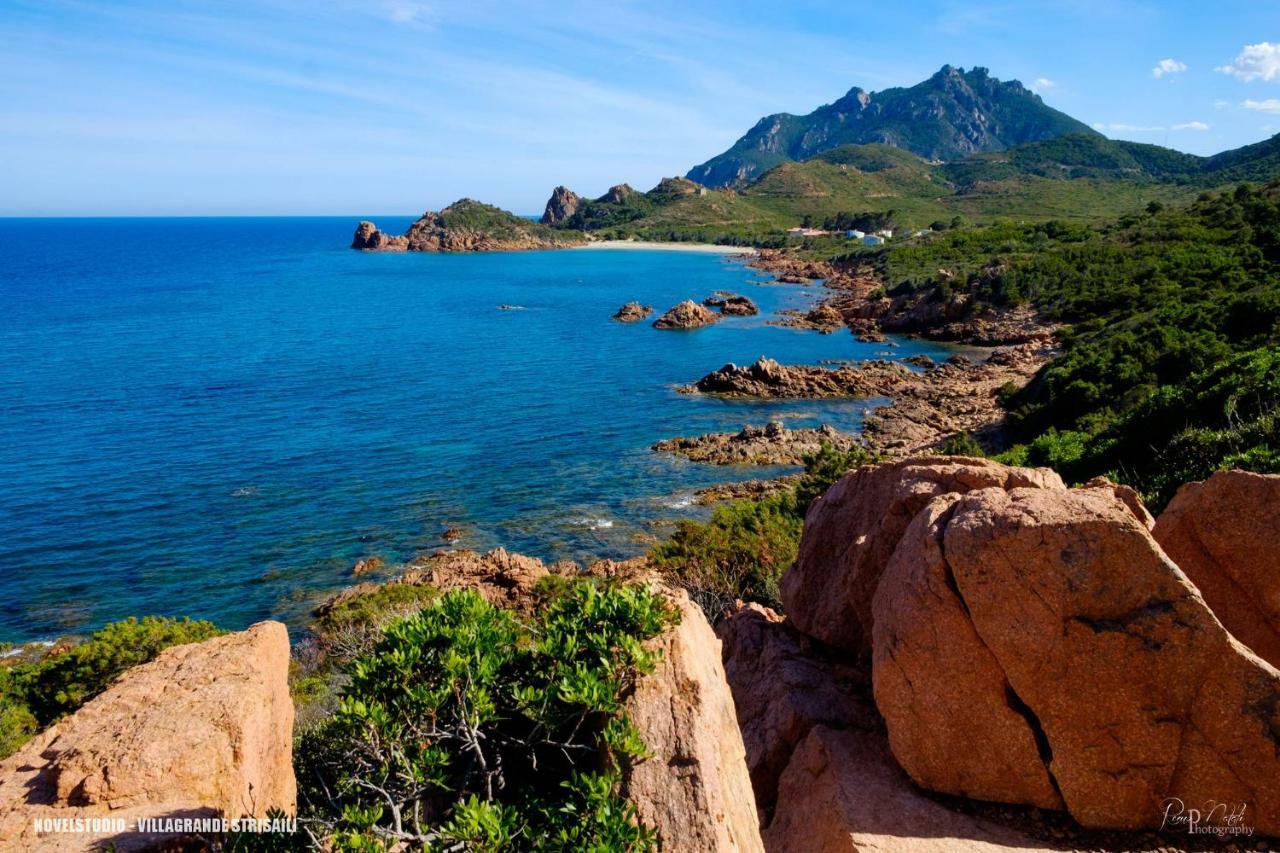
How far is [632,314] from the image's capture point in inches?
3639

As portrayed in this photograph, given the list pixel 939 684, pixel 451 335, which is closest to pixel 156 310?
pixel 451 335

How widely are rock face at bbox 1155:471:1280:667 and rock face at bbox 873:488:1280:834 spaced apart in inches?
65.2

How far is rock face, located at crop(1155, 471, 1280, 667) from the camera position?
988 cm

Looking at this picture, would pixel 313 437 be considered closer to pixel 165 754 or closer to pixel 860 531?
pixel 165 754

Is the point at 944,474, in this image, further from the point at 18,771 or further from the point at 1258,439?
the point at 18,771

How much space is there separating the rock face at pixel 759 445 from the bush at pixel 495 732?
34407 millimetres

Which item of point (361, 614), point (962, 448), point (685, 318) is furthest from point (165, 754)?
point (685, 318)

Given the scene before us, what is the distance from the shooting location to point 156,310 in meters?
96.3

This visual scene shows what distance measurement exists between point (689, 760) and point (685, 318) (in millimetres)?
80364

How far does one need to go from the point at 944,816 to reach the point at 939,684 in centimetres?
173

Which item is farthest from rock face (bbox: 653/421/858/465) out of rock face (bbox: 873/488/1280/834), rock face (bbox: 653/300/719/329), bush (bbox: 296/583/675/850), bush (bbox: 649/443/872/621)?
rock face (bbox: 653/300/719/329)

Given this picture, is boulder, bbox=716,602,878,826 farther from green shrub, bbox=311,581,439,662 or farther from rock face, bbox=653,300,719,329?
rock face, bbox=653,300,719,329

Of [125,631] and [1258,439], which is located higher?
[1258,439]

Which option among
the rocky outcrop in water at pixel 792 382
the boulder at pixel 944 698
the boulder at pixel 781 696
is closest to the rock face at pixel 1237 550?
the boulder at pixel 944 698
